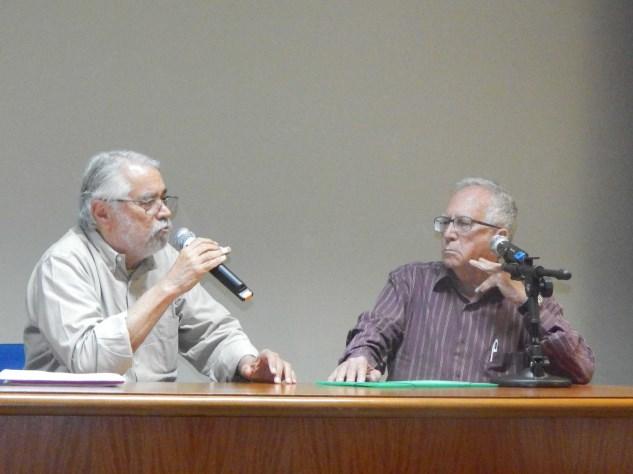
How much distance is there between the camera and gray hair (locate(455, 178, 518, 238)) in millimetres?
2814

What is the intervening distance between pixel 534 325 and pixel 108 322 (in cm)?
101

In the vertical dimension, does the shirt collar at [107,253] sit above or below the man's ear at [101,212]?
below

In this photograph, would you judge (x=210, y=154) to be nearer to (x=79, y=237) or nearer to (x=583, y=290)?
(x=79, y=237)

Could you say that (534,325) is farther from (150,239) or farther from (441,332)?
(150,239)

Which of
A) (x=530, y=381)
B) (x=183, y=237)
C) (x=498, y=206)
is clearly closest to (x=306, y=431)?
(x=530, y=381)

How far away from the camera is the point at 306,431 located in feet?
5.05

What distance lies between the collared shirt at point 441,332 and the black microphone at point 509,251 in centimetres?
25

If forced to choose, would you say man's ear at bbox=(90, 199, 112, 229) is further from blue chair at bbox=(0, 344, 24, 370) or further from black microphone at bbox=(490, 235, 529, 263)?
black microphone at bbox=(490, 235, 529, 263)

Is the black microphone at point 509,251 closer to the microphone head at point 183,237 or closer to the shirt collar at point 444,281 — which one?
the shirt collar at point 444,281

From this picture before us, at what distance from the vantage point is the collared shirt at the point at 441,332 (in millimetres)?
2650

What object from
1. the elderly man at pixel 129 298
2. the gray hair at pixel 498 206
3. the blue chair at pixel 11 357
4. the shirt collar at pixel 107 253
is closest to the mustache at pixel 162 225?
the elderly man at pixel 129 298

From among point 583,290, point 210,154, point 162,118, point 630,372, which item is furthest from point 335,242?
point 630,372

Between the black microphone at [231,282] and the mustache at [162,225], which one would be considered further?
the mustache at [162,225]

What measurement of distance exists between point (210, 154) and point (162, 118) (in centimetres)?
22
